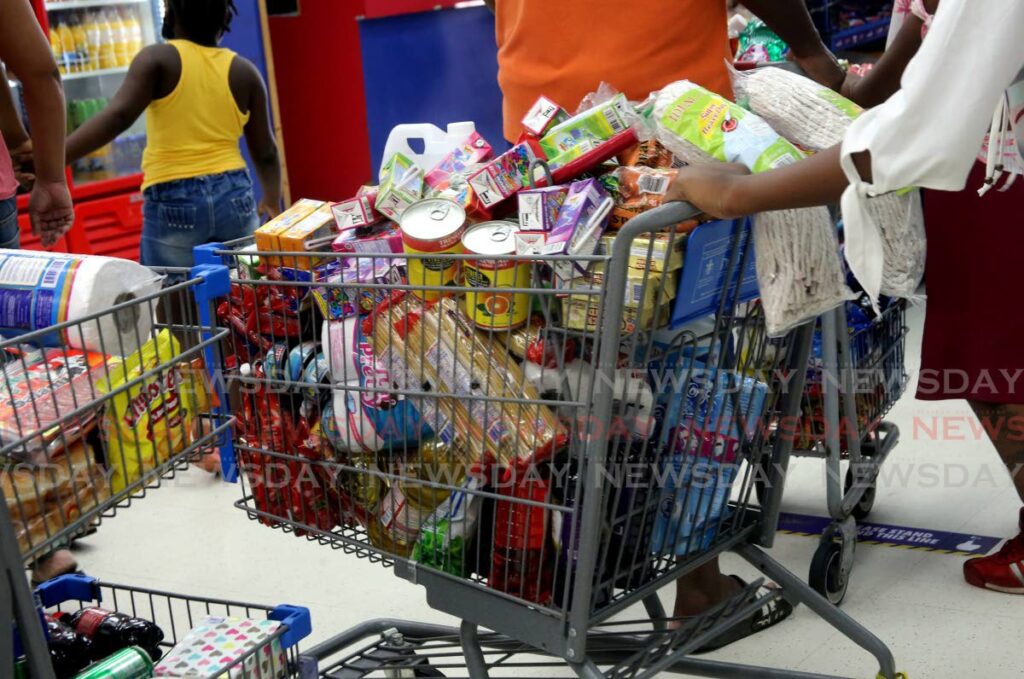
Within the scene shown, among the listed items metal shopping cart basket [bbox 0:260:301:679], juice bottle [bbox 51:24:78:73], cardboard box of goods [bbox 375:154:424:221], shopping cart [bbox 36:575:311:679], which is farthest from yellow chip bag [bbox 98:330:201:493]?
juice bottle [bbox 51:24:78:73]

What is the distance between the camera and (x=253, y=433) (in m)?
2.03

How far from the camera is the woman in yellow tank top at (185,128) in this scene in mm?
3783

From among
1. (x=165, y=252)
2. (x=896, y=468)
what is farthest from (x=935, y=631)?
(x=165, y=252)

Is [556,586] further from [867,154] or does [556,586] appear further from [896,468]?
[896,468]

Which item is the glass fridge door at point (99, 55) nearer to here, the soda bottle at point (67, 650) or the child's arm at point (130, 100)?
the child's arm at point (130, 100)

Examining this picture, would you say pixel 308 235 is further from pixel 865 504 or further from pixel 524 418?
pixel 865 504

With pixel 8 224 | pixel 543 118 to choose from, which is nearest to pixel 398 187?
pixel 543 118

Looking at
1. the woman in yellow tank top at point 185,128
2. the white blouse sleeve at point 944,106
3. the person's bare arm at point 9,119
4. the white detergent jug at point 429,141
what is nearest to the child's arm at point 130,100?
the woman in yellow tank top at point 185,128

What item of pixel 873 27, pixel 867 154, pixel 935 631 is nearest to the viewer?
pixel 867 154

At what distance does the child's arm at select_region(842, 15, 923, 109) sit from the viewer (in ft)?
8.52

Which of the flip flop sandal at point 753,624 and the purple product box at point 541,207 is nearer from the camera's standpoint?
the purple product box at point 541,207

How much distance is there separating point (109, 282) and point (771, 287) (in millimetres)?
977

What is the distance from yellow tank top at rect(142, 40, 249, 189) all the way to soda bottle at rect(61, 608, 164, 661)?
2.28 meters

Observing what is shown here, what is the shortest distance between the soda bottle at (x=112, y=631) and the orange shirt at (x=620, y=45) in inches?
48.8
